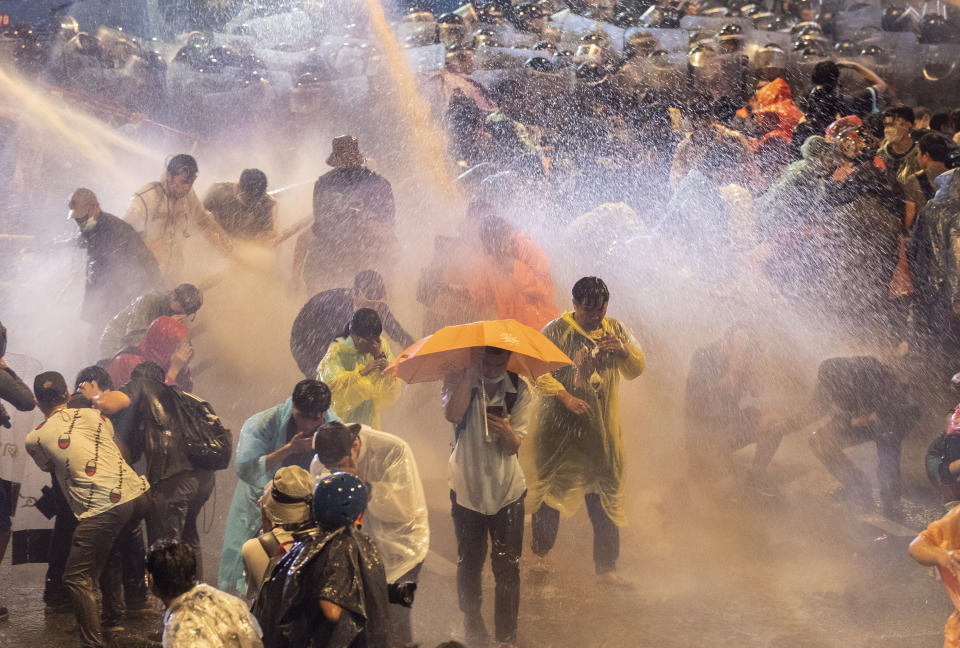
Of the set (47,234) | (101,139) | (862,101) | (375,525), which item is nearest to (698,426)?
(375,525)

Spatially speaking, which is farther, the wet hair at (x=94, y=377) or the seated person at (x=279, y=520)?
the wet hair at (x=94, y=377)

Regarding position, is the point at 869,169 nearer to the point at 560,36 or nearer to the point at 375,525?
the point at 375,525

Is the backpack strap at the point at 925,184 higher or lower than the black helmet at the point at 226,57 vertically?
lower

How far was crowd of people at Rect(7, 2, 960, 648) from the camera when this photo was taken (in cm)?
398

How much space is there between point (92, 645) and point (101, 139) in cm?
976

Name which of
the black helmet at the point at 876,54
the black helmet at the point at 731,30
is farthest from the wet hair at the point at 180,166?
the black helmet at the point at 876,54

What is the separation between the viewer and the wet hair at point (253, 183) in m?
9.13

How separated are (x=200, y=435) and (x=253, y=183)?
161 inches

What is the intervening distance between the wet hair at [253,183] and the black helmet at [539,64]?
500 cm

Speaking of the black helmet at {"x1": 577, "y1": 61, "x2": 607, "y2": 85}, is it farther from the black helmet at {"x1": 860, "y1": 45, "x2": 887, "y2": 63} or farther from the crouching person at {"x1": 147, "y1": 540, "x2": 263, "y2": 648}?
the crouching person at {"x1": 147, "y1": 540, "x2": 263, "y2": 648}

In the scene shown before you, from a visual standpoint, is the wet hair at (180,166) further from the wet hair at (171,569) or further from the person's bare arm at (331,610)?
the person's bare arm at (331,610)

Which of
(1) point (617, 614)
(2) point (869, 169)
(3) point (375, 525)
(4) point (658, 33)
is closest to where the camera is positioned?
(3) point (375, 525)

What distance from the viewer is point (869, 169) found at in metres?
7.98

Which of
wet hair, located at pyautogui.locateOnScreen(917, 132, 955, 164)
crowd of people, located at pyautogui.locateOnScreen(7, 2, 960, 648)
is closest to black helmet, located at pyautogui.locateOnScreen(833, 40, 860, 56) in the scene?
crowd of people, located at pyautogui.locateOnScreen(7, 2, 960, 648)
